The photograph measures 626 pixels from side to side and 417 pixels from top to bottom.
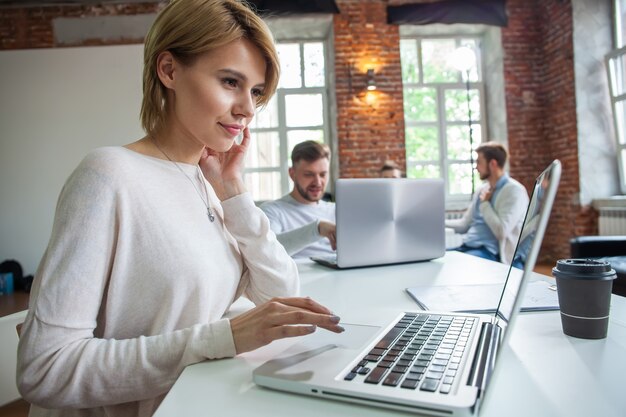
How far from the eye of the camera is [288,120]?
597cm

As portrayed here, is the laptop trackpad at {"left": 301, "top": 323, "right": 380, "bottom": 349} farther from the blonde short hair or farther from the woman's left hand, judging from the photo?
the blonde short hair

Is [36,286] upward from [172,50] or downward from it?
downward

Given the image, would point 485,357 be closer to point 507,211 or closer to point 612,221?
point 507,211

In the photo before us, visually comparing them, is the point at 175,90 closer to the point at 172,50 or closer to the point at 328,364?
the point at 172,50

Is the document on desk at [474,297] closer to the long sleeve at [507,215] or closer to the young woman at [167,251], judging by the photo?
the young woman at [167,251]

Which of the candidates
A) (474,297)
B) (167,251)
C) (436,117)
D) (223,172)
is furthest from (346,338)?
(436,117)

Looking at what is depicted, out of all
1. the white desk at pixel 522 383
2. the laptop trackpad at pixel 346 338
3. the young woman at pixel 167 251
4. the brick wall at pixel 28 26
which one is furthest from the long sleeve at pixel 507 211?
the brick wall at pixel 28 26

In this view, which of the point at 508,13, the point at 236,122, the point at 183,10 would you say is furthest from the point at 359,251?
the point at 508,13

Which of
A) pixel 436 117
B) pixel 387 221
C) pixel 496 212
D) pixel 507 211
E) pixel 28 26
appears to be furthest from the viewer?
pixel 436 117

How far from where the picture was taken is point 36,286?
737mm

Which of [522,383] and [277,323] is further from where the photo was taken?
[277,323]

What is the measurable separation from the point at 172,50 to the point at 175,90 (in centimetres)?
9

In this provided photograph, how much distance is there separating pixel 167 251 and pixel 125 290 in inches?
4.1

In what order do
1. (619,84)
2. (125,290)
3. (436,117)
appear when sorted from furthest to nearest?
(436,117) → (619,84) → (125,290)
